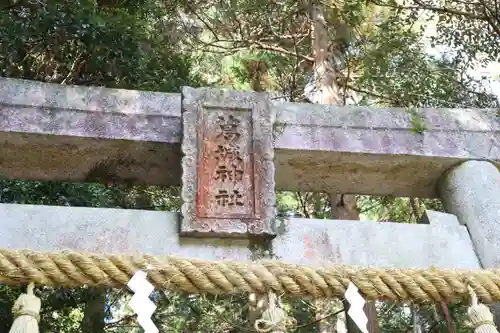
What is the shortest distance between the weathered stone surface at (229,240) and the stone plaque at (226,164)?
0.23 ft

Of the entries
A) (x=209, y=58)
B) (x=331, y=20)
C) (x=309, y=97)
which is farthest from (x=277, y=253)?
(x=209, y=58)

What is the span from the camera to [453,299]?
1.73 metres

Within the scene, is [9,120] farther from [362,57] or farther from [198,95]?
[362,57]

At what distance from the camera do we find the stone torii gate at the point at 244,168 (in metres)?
2.06

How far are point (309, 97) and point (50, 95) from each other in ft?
12.0

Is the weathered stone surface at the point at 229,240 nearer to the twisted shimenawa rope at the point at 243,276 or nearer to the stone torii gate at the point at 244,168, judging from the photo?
the stone torii gate at the point at 244,168

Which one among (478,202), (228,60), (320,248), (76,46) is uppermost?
(228,60)

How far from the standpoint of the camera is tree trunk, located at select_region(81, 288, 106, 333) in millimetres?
5039

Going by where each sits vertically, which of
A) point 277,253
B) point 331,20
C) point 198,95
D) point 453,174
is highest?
point 331,20

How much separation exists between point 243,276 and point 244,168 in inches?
28.3

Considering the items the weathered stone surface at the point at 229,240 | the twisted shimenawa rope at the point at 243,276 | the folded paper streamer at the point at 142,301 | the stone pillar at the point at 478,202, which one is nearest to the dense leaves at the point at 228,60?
the stone pillar at the point at 478,202

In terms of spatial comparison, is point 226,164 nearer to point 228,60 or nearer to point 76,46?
point 76,46

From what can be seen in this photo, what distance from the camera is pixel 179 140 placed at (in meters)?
2.31

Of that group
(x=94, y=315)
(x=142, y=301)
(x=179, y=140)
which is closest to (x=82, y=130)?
(x=179, y=140)
